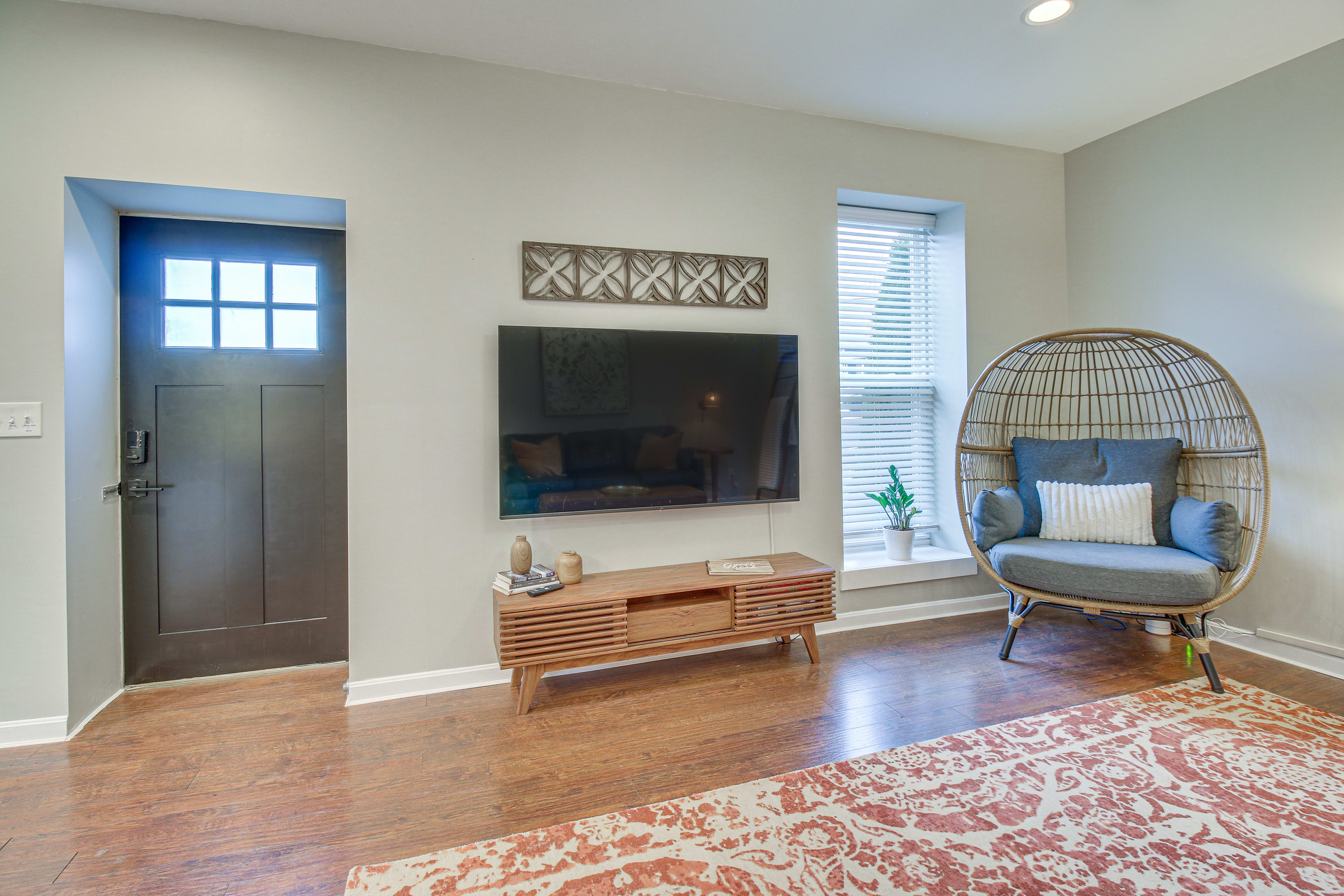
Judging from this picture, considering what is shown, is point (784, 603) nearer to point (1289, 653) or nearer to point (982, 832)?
point (982, 832)

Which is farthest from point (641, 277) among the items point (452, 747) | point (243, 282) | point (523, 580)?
point (452, 747)

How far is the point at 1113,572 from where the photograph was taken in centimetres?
244

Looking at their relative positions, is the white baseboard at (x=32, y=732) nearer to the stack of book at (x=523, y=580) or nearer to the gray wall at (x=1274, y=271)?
the stack of book at (x=523, y=580)

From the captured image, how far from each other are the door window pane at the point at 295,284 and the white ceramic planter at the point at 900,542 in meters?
3.03

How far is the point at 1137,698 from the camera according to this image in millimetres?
2318

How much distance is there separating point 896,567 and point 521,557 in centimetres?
197

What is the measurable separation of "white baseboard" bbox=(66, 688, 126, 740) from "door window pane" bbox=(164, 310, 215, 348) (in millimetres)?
1418

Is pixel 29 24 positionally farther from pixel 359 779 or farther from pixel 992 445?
pixel 992 445

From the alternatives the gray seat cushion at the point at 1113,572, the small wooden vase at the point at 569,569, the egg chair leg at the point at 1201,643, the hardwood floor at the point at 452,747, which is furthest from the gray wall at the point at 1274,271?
the small wooden vase at the point at 569,569

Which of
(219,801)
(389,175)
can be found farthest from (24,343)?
(219,801)

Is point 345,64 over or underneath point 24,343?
over

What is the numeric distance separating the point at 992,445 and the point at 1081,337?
2.22 feet

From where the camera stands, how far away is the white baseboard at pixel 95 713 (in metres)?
2.13

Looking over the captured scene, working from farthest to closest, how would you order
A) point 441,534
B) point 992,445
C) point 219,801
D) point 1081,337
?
point 992,445 < point 1081,337 < point 441,534 < point 219,801
